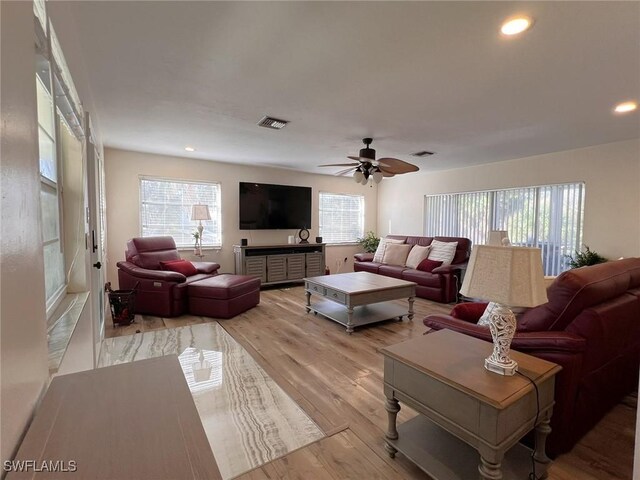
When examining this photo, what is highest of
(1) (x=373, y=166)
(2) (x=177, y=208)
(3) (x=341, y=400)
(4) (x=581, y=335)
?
(1) (x=373, y=166)

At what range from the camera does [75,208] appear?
203 centimetres

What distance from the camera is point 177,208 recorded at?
5.17 metres

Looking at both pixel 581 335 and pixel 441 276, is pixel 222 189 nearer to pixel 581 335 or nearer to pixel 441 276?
pixel 441 276

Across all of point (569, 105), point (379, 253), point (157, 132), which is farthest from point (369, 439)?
point (379, 253)

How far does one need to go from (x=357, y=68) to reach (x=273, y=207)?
160 inches

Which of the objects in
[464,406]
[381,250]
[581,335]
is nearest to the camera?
[464,406]

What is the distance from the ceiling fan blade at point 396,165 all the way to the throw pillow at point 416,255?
2.23 metres

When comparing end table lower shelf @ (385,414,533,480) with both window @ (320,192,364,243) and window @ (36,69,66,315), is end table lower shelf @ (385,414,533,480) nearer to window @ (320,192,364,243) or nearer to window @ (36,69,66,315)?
window @ (36,69,66,315)

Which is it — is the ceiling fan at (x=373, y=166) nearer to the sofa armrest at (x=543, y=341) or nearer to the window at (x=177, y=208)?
the sofa armrest at (x=543, y=341)

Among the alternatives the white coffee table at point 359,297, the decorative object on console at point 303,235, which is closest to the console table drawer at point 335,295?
the white coffee table at point 359,297

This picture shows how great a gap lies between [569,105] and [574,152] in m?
2.08

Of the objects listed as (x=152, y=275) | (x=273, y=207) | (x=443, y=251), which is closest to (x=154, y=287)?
(x=152, y=275)

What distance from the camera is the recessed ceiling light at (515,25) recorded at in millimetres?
1618

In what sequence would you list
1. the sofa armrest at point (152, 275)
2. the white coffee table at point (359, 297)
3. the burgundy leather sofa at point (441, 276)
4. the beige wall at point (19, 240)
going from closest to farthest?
the beige wall at point (19, 240)
the white coffee table at point (359, 297)
the sofa armrest at point (152, 275)
the burgundy leather sofa at point (441, 276)
